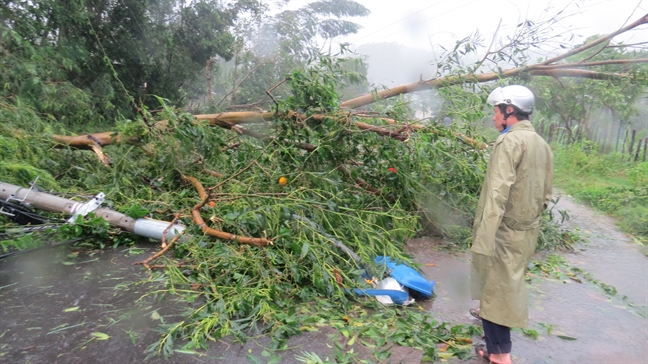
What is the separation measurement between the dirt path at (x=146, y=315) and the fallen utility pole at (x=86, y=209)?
0.20m

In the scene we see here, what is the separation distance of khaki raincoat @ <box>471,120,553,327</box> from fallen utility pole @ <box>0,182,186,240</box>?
2347 mm

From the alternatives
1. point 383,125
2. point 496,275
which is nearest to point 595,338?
point 496,275

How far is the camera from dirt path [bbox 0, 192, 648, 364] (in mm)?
2367

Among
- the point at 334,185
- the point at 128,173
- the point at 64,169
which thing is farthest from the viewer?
the point at 64,169

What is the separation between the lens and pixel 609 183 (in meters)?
8.95

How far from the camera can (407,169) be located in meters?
4.39

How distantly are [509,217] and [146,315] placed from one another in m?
2.10

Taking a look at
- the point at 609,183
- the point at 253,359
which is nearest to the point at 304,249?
the point at 253,359

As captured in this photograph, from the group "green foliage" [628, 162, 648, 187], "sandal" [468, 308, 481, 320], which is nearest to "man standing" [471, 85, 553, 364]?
"sandal" [468, 308, 481, 320]

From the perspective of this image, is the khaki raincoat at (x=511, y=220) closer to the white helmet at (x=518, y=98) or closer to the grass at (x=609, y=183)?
the white helmet at (x=518, y=98)

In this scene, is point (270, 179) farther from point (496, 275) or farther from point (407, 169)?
point (496, 275)

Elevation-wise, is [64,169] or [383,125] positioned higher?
[383,125]

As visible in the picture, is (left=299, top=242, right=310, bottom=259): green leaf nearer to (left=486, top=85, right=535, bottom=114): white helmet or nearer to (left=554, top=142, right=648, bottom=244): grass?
(left=486, top=85, right=535, bottom=114): white helmet

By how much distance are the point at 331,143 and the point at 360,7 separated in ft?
49.6
